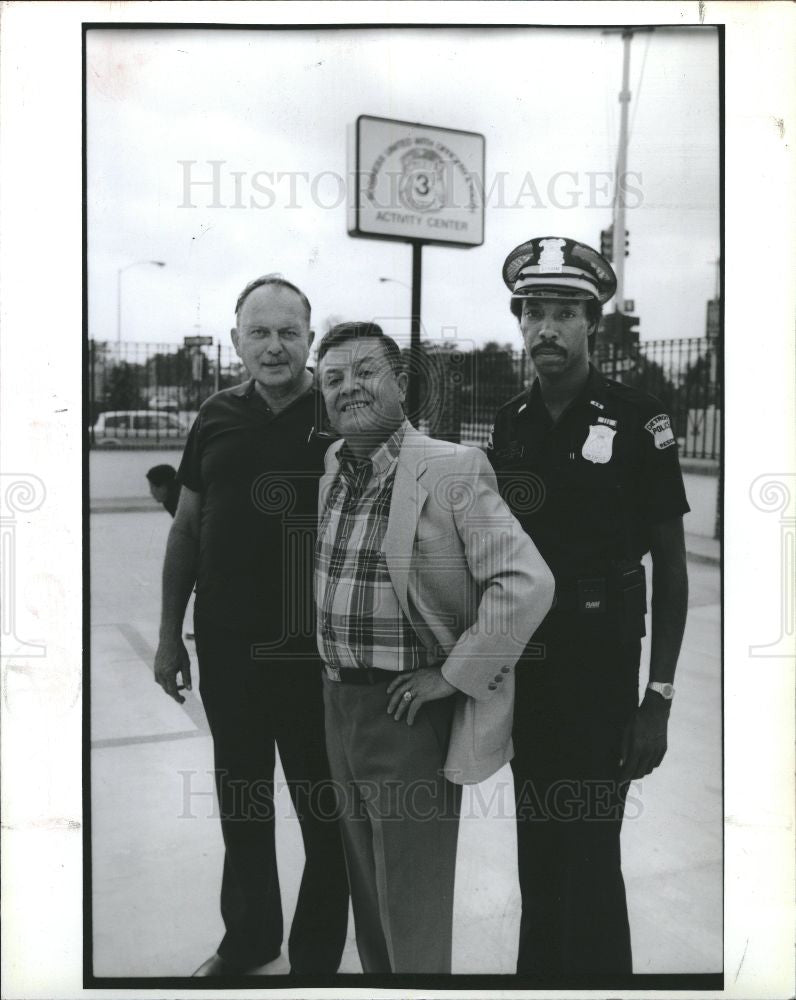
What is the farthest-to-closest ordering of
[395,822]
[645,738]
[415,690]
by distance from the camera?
[645,738] → [395,822] → [415,690]

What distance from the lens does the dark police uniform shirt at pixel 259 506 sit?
8.55 feet

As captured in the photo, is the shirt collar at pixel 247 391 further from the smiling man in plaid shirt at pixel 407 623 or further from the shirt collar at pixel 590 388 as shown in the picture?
the shirt collar at pixel 590 388

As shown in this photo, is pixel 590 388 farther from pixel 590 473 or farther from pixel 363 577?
pixel 363 577

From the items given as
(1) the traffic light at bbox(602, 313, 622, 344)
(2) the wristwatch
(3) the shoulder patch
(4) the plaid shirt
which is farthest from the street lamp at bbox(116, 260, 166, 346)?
(2) the wristwatch

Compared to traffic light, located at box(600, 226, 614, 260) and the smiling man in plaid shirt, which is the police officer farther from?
the smiling man in plaid shirt

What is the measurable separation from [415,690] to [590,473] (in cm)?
77

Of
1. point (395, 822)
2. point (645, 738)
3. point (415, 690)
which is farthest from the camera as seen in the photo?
point (645, 738)

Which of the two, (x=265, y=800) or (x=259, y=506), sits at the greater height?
(x=259, y=506)

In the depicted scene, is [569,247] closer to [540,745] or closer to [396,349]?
[396,349]

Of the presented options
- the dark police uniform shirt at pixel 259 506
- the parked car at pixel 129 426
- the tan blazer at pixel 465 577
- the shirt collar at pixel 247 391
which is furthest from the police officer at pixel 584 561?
the parked car at pixel 129 426

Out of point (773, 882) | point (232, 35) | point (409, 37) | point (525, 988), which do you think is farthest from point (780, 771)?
point (232, 35)

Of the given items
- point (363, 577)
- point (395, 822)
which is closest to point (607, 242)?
point (363, 577)

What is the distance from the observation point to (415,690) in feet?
7.96

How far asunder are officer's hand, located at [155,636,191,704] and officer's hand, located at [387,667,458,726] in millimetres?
647
